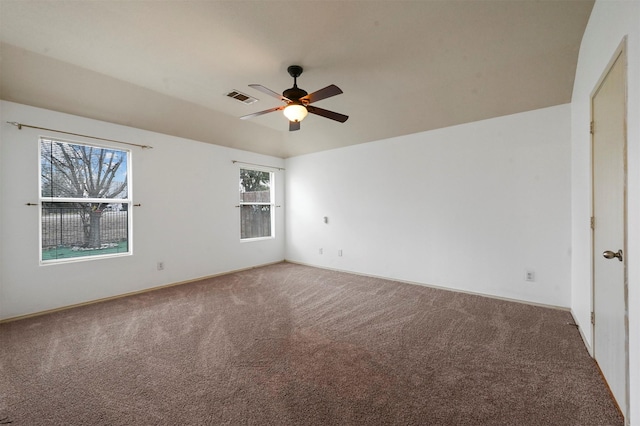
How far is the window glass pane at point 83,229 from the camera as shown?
3.41 meters

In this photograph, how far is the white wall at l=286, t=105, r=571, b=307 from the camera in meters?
3.35

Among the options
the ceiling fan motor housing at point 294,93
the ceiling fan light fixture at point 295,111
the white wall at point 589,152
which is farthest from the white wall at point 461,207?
the ceiling fan motor housing at point 294,93

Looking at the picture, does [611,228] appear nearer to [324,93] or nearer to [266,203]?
[324,93]

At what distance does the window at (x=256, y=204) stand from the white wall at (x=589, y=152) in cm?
511

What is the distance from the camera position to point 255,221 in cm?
588

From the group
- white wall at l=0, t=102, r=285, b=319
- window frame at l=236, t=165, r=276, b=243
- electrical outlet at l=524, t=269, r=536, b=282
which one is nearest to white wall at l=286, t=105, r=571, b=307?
electrical outlet at l=524, t=269, r=536, b=282

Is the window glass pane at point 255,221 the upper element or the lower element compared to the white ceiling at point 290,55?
lower

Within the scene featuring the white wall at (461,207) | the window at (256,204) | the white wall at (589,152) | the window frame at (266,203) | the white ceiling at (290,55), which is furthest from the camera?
the window at (256,204)

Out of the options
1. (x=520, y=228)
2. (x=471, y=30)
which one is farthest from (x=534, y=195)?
(x=471, y=30)

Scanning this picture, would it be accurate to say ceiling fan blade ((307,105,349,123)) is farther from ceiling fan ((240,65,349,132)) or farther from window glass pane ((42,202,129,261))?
window glass pane ((42,202,129,261))

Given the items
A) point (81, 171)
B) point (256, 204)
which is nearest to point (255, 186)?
point (256, 204)

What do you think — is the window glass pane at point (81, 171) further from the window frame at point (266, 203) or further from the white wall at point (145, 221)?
the window frame at point (266, 203)

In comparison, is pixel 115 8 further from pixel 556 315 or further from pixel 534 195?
pixel 556 315

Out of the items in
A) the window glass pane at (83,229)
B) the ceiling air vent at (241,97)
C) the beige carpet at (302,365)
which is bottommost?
the beige carpet at (302,365)
